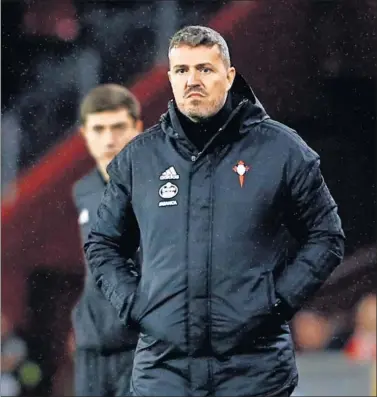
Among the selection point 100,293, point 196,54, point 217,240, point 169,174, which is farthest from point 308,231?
point 100,293

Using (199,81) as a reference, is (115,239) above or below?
below

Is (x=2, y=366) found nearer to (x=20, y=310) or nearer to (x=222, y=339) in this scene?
(x=20, y=310)

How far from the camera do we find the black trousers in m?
2.73

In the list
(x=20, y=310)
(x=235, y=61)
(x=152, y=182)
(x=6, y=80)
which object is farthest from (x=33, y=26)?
(x=152, y=182)

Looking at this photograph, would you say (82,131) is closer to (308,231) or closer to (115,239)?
(115,239)

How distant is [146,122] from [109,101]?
12 cm

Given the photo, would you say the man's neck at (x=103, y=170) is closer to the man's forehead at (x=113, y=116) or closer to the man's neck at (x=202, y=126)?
the man's forehead at (x=113, y=116)

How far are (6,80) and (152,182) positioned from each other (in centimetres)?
123

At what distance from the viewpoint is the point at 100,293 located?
2.82 m

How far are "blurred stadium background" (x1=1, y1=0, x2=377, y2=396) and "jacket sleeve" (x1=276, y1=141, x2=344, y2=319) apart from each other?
930 mm

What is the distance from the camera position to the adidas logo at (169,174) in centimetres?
207

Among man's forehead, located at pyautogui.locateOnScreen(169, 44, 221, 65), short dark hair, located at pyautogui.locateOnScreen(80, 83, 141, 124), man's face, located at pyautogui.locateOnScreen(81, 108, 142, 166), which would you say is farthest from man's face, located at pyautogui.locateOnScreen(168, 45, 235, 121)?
short dark hair, located at pyautogui.locateOnScreen(80, 83, 141, 124)

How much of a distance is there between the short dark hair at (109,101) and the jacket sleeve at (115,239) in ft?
2.59

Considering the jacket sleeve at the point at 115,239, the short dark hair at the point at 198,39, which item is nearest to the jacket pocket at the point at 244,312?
the jacket sleeve at the point at 115,239
